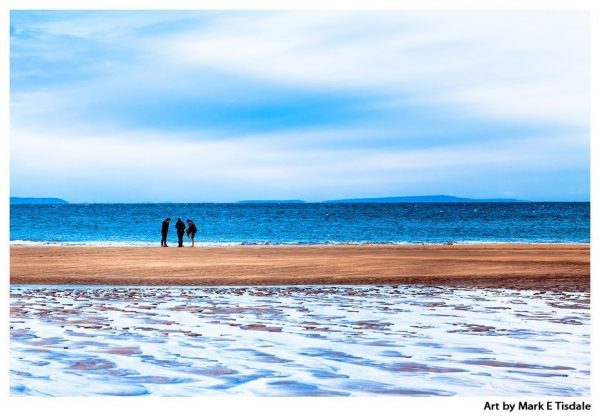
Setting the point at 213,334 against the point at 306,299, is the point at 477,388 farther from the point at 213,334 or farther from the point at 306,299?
the point at 306,299

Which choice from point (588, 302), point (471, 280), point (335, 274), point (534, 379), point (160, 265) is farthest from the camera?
point (160, 265)

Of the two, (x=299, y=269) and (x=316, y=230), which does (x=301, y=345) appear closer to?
(x=299, y=269)

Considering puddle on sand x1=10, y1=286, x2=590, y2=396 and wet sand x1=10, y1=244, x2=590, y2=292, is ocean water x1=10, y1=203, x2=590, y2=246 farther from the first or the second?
puddle on sand x1=10, y1=286, x2=590, y2=396

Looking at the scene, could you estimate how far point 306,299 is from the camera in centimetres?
1792

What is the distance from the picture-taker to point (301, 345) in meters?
11.9

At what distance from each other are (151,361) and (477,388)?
175 inches

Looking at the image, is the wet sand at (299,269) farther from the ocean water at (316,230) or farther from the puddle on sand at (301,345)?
the ocean water at (316,230)

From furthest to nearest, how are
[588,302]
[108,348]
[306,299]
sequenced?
[306,299], [588,302], [108,348]

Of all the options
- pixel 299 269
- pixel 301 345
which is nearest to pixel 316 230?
pixel 299 269

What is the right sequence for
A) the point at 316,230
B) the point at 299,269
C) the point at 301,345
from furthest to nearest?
the point at 316,230 < the point at 299,269 < the point at 301,345

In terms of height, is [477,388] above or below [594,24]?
below

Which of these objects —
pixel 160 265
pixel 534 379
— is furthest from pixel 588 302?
pixel 160 265

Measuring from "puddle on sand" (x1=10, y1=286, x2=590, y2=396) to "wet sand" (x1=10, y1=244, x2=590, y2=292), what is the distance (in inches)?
149

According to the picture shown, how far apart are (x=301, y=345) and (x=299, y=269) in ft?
48.9
